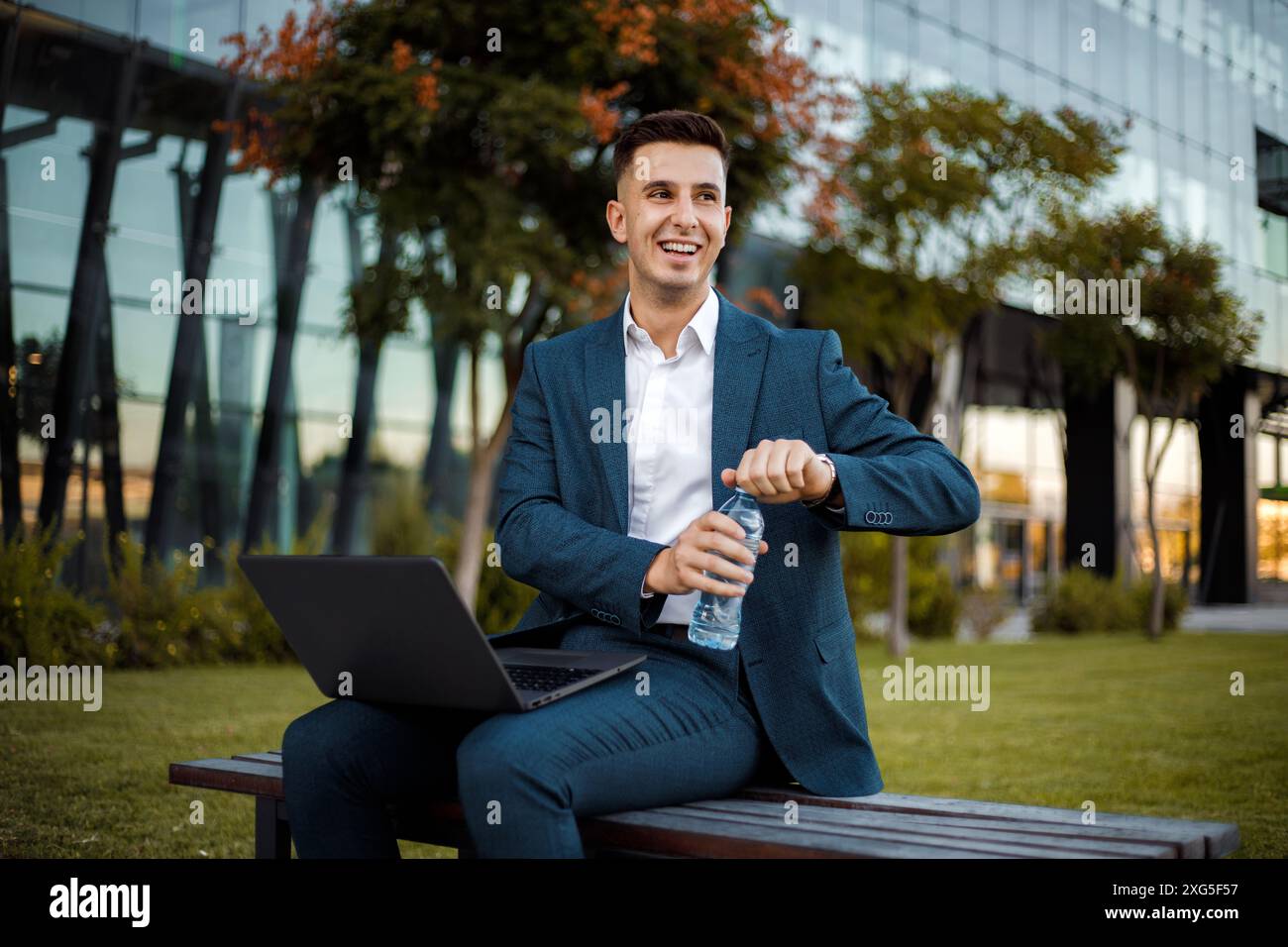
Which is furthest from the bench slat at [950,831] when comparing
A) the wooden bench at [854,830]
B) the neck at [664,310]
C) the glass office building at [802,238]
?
the glass office building at [802,238]

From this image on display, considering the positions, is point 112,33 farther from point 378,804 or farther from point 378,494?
point 378,804

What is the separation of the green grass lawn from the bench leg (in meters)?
1.94

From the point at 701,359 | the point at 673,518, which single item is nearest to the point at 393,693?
the point at 673,518

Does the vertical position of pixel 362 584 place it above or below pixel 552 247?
below

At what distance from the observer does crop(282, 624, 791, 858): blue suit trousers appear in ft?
7.36

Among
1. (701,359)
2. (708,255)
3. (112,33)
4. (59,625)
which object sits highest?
(112,33)

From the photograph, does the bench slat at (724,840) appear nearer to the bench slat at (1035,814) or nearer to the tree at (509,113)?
the bench slat at (1035,814)

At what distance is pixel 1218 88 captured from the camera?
28.9 metres

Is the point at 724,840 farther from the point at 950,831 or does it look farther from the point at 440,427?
the point at 440,427

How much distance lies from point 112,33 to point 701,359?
489 inches

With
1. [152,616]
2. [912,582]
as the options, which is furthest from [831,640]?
[912,582]

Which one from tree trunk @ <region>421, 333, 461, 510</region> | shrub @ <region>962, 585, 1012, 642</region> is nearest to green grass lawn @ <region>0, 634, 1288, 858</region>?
tree trunk @ <region>421, 333, 461, 510</region>

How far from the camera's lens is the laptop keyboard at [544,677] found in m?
2.49

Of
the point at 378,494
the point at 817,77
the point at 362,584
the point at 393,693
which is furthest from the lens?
the point at 378,494
